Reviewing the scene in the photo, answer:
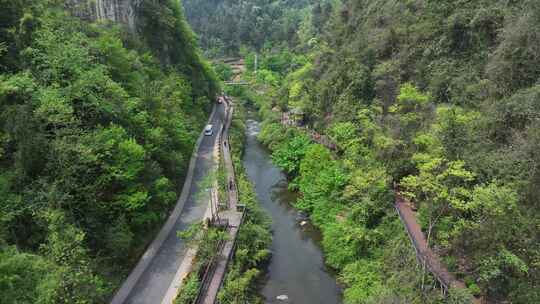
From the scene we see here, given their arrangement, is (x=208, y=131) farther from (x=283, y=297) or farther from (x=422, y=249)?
(x=422, y=249)

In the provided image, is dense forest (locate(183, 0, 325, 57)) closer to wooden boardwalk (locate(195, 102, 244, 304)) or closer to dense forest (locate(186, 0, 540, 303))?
dense forest (locate(186, 0, 540, 303))

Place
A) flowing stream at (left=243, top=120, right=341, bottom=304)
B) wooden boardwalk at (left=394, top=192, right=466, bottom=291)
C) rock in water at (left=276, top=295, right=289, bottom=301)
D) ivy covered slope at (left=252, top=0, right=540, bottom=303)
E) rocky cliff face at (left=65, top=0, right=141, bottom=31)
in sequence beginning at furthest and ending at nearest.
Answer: rocky cliff face at (left=65, top=0, right=141, bottom=31), flowing stream at (left=243, top=120, right=341, bottom=304), rock in water at (left=276, top=295, right=289, bottom=301), wooden boardwalk at (left=394, top=192, right=466, bottom=291), ivy covered slope at (left=252, top=0, right=540, bottom=303)

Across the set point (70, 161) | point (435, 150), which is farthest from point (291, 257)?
point (70, 161)

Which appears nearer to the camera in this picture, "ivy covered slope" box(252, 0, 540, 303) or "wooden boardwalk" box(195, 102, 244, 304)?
"ivy covered slope" box(252, 0, 540, 303)

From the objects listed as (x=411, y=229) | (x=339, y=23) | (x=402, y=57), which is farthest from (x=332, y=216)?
(x=339, y=23)

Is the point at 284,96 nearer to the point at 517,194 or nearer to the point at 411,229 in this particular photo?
the point at 411,229

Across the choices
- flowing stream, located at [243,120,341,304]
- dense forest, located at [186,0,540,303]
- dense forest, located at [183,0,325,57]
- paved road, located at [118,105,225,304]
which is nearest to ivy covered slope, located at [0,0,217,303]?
paved road, located at [118,105,225,304]
